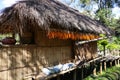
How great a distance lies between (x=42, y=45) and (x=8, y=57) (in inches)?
82.5

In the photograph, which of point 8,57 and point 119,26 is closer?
point 8,57

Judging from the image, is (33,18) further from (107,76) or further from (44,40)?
(107,76)

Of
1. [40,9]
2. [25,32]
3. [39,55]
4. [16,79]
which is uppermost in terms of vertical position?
[40,9]

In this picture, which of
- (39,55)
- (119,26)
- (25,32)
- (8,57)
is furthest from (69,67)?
(119,26)

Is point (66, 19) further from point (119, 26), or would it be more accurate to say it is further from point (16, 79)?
point (119, 26)

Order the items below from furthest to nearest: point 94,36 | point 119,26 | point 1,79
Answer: point 119,26 → point 94,36 → point 1,79

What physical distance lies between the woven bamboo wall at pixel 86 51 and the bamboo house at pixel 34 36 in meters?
1.12

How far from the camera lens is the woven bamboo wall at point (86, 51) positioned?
1300cm

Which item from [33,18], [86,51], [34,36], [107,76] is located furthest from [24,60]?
[86,51]

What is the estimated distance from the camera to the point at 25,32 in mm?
9484

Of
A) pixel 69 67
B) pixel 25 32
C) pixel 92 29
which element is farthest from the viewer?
pixel 92 29

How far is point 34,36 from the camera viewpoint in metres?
9.73

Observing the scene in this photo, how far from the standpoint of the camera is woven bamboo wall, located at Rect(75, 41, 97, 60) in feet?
42.7

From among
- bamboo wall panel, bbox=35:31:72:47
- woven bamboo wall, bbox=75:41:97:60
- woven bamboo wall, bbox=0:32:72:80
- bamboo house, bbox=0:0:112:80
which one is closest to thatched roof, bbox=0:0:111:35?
bamboo house, bbox=0:0:112:80
